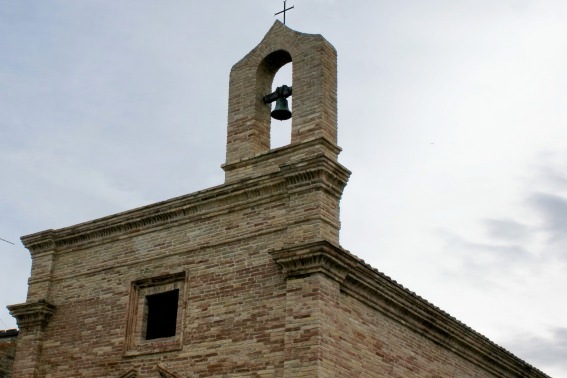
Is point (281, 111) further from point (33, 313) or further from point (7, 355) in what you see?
point (7, 355)

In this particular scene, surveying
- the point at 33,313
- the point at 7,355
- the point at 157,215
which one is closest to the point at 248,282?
the point at 157,215

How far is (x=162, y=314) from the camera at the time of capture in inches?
521

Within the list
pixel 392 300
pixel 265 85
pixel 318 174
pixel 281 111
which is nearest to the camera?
pixel 318 174

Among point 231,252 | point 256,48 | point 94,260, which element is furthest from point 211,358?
point 256,48

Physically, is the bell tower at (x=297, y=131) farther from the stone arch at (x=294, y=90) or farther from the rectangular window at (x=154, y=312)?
the rectangular window at (x=154, y=312)

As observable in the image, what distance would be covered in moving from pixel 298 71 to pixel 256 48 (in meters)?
1.29

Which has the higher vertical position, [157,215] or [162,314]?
[157,215]

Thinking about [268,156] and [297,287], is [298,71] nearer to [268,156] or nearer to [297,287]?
[268,156]

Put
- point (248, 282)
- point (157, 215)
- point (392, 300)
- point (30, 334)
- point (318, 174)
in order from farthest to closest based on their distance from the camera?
1. point (30, 334)
2. point (157, 215)
3. point (392, 300)
4. point (248, 282)
5. point (318, 174)

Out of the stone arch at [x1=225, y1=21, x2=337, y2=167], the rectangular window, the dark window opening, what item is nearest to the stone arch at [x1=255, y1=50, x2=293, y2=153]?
the stone arch at [x1=225, y1=21, x2=337, y2=167]

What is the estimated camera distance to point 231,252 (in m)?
12.6

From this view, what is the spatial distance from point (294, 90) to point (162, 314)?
4.19 metres

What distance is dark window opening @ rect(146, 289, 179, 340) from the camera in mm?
13031

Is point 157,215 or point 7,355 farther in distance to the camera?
point 7,355
